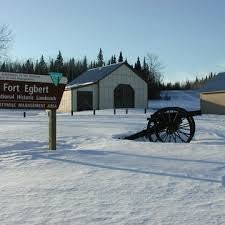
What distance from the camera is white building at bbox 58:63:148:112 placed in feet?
166

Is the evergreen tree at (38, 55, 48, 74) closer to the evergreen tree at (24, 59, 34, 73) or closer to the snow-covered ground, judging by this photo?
the evergreen tree at (24, 59, 34, 73)

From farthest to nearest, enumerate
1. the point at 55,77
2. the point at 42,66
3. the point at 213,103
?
the point at 42,66 → the point at 213,103 → the point at 55,77

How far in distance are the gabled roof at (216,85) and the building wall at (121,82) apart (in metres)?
8.86

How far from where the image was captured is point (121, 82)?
5244cm

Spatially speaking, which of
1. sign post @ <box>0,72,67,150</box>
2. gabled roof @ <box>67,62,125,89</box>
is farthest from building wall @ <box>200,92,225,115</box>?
sign post @ <box>0,72,67,150</box>

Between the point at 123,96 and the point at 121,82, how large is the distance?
64.8 inches

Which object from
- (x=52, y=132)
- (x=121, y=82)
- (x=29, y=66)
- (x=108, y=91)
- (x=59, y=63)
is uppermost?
(x=59, y=63)

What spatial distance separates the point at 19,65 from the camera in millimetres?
131875

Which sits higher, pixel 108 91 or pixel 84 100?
pixel 108 91

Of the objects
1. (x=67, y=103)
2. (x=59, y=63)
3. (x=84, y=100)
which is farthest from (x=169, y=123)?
(x=59, y=63)

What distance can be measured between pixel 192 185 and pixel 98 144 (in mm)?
5814

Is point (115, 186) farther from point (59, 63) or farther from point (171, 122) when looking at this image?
point (59, 63)

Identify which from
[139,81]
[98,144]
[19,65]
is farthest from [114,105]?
[19,65]

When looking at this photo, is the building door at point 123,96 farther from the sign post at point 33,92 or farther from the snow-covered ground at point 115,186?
the snow-covered ground at point 115,186
